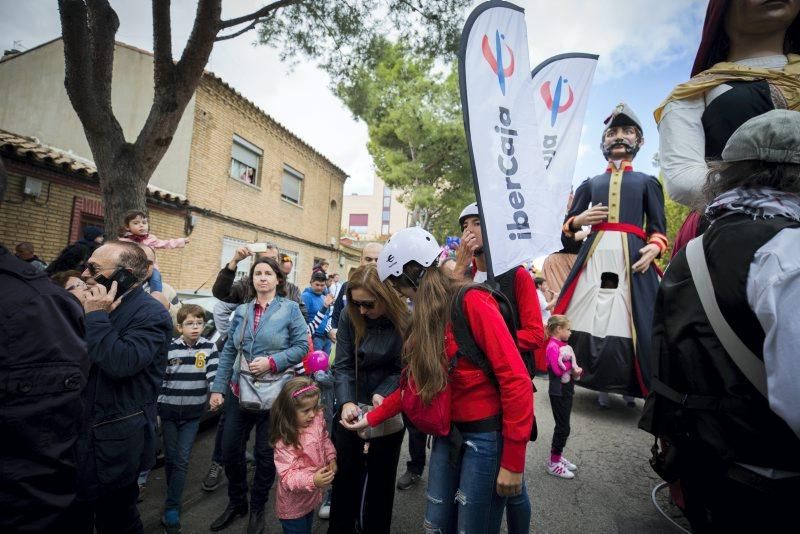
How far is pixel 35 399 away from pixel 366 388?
1.81 m

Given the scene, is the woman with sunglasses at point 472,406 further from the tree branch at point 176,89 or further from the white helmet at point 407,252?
the tree branch at point 176,89

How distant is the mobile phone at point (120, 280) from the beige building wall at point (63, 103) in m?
11.2

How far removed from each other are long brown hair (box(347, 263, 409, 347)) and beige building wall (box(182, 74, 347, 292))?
10.4 m

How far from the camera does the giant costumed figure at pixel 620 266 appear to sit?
3.50 meters

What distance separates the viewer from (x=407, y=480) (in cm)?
350

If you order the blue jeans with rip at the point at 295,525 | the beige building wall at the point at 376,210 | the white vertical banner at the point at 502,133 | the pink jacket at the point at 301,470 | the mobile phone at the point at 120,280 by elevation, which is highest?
the beige building wall at the point at 376,210

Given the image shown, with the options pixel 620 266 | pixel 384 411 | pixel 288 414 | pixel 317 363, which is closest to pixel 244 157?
pixel 317 363

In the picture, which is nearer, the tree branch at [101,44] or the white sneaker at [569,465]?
the white sneaker at [569,465]

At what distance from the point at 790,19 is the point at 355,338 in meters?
2.98

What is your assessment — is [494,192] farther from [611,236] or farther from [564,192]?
[611,236]

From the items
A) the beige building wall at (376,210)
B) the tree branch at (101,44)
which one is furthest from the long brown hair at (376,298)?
the beige building wall at (376,210)

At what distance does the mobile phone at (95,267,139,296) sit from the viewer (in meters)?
2.27

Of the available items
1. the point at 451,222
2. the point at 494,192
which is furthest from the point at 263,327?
the point at 451,222

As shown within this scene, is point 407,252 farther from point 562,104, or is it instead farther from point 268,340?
point 562,104
